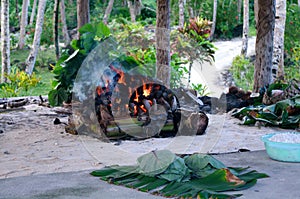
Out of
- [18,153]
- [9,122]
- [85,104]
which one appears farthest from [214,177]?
[9,122]

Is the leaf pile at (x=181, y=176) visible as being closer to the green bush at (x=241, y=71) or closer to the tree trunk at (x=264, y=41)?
the tree trunk at (x=264, y=41)

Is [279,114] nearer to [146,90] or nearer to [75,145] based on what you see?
[146,90]

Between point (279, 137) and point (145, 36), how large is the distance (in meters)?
5.51

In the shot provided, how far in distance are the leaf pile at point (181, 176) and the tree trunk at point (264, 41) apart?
4088 mm

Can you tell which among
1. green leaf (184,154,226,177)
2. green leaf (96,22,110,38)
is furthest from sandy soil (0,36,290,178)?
green leaf (96,22,110,38)

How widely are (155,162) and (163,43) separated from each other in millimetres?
3813

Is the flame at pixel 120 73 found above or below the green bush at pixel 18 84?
above

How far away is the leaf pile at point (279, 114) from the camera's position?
6.34m

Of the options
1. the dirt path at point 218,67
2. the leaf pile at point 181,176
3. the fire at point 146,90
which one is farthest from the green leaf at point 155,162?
the dirt path at point 218,67

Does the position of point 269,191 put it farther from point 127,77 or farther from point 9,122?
point 9,122

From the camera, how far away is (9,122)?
22.5 feet

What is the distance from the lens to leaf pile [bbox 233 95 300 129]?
6.34 meters

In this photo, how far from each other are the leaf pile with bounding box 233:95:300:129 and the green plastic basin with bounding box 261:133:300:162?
5.51 feet

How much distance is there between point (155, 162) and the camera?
13.4 feet
